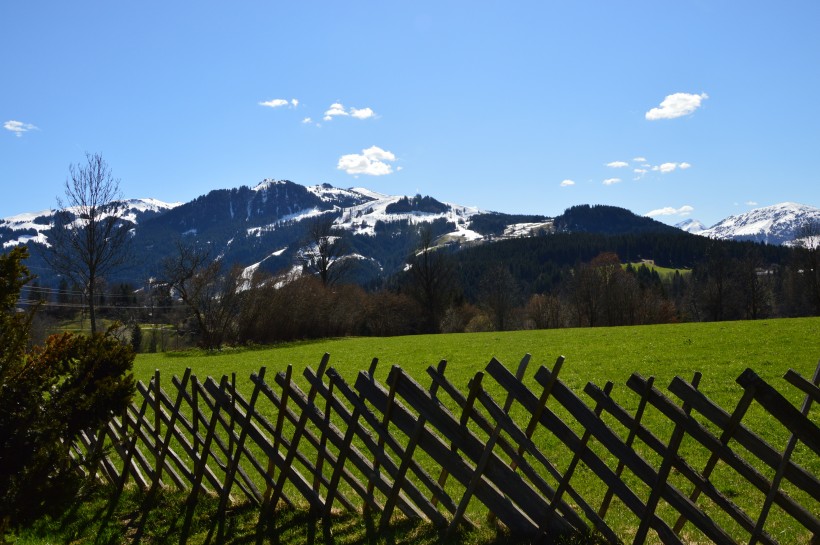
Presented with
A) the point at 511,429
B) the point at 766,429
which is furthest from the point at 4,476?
the point at 766,429

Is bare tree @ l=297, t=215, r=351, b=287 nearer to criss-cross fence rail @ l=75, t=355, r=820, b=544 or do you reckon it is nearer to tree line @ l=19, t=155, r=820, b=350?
tree line @ l=19, t=155, r=820, b=350

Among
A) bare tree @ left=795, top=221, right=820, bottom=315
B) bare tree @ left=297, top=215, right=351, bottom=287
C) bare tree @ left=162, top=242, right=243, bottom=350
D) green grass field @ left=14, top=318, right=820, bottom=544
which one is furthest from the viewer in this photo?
bare tree @ left=297, top=215, right=351, bottom=287

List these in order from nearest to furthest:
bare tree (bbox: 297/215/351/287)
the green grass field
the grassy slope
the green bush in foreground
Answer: the green bush in foreground, the green grass field, the grassy slope, bare tree (bbox: 297/215/351/287)

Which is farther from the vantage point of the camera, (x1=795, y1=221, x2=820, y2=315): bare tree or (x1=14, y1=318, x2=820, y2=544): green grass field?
(x1=795, y1=221, x2=820, y2=315): bare tree

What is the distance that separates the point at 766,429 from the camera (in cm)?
1027

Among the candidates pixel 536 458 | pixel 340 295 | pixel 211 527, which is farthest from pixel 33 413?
pixel 340 295

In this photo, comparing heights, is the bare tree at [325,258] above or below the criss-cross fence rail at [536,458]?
above

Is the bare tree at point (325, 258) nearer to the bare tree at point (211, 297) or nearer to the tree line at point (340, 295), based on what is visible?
the tree line at point (340, 295)

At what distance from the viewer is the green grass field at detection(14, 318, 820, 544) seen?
21.4 feet

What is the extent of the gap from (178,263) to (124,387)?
44.2 metres

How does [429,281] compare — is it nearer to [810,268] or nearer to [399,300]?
[399,300]

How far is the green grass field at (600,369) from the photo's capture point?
6516 millimetres

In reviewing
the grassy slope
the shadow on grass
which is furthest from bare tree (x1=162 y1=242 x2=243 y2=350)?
the shadow on grass

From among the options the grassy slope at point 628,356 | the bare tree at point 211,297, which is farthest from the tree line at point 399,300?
the grassy slope at point 628,356
